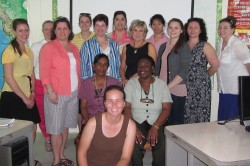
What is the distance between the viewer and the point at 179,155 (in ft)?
7.45

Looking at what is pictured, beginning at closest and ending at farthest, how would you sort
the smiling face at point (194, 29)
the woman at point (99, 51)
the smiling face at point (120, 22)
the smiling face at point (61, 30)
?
the smiling face at point (61, 30) → the smiling face at point (194, 29) → the woman at point (99, 51) → the smiling face at point (120, 22)

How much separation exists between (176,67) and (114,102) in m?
1.31

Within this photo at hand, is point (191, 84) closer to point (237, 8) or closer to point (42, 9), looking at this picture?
point (237, 8)

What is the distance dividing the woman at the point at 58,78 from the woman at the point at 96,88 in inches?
5.2

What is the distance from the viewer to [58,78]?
292cm

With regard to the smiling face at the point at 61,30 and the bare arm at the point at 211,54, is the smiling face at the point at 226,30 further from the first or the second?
the smiling face at the point at 61,30

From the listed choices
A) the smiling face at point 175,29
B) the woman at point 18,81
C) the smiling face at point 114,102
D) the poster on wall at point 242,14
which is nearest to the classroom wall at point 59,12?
the poster on wall at point 242,14

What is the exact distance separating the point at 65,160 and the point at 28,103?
29.6 inches

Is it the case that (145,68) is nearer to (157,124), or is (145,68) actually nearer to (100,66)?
(100,66)

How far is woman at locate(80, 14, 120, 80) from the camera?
A: 3238 mm

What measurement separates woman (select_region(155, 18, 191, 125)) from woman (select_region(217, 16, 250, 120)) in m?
0.48

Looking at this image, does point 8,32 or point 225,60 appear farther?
point 8,32

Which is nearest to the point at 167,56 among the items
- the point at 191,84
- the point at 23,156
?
the point at 191,84

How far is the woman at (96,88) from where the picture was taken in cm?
296
